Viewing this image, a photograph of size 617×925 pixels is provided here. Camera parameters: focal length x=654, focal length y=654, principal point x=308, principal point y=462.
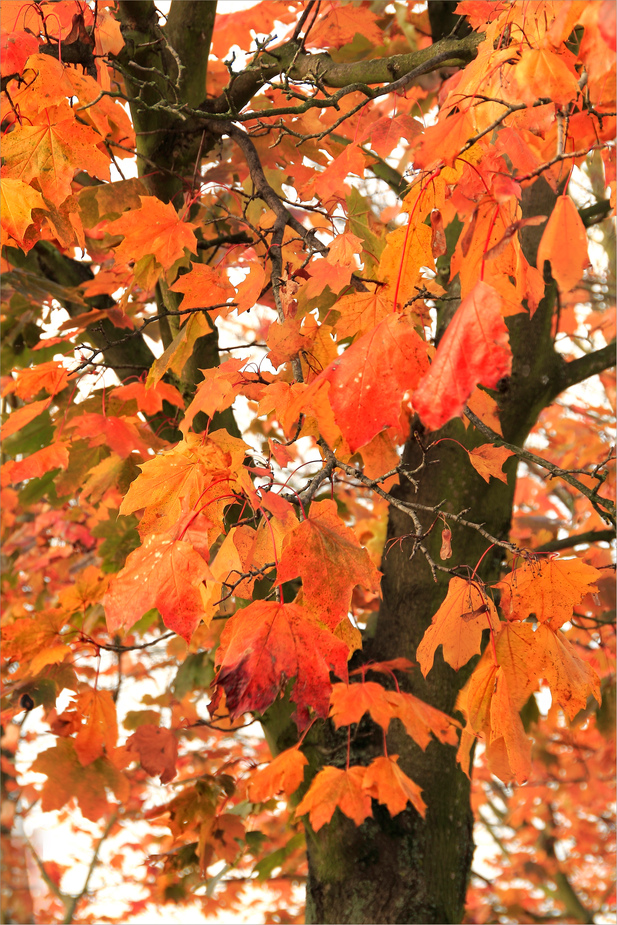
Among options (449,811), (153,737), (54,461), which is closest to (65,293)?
(54,461)

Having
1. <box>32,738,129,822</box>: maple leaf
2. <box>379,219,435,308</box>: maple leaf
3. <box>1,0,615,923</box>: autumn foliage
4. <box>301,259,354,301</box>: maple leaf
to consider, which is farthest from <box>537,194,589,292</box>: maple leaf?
<box>32,738,129,822</box>: maple leaf

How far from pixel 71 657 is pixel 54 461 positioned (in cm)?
59

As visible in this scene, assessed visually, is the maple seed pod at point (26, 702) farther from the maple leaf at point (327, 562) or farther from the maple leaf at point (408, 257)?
the maple leaf at point (408, 257)

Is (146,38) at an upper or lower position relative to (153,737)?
upper

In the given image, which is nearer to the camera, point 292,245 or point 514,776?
point 514,776

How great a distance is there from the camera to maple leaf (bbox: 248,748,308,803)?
1.71m

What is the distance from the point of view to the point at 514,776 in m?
1.00

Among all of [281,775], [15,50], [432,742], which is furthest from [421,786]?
[15,50]

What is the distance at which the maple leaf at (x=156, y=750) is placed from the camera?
1.87 metres

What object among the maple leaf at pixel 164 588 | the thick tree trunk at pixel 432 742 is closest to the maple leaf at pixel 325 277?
the maple leaf at pixel 164 588

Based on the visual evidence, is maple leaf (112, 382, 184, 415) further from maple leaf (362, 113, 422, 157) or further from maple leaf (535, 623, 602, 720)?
maple leaf (535, 623, 602, 720)

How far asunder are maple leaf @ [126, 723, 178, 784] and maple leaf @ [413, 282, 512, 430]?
1.58 metres

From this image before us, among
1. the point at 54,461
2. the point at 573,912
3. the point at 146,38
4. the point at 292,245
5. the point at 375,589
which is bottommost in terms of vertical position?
the point at 573,912

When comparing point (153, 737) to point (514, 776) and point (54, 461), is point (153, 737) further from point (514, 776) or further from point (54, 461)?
point (514, 776)
